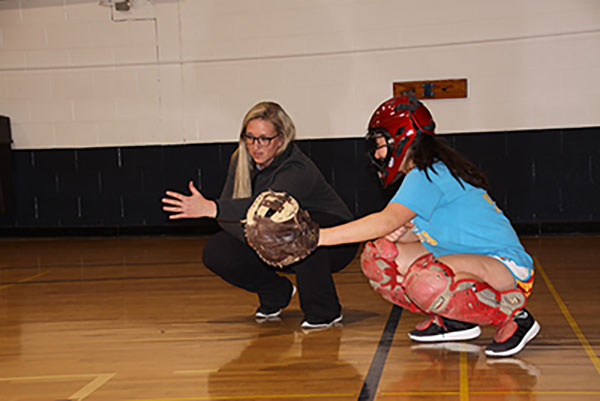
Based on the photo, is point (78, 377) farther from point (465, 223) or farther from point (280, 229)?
point (465, 223)

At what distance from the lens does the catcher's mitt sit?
7.49 feet

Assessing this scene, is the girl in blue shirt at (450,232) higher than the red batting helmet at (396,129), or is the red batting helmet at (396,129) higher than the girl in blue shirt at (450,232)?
the red batting helmet at (396,129)

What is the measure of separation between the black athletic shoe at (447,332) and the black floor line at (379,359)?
0.42 feet

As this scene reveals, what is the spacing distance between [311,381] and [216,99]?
571 centimetres

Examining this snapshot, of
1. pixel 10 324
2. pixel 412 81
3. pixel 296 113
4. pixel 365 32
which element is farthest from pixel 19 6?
pixel 10 324

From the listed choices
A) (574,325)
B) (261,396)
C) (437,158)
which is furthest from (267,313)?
(574,325)

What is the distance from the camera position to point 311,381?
2338 mm

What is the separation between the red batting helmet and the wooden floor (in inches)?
28.7

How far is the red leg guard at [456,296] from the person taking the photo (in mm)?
2436

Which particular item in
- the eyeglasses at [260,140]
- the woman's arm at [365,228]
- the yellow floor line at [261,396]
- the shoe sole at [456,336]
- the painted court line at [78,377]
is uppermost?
the eyeglasses at [260,140]

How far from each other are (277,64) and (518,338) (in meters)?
5.45

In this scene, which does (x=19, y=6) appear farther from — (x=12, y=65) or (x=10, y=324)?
(x=10, y=324)

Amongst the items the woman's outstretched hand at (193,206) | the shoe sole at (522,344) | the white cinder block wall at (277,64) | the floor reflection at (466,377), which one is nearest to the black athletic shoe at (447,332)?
the floor reflection at (466,377)

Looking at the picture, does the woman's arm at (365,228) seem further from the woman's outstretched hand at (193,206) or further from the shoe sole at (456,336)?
the shoe sole at (456,336)
